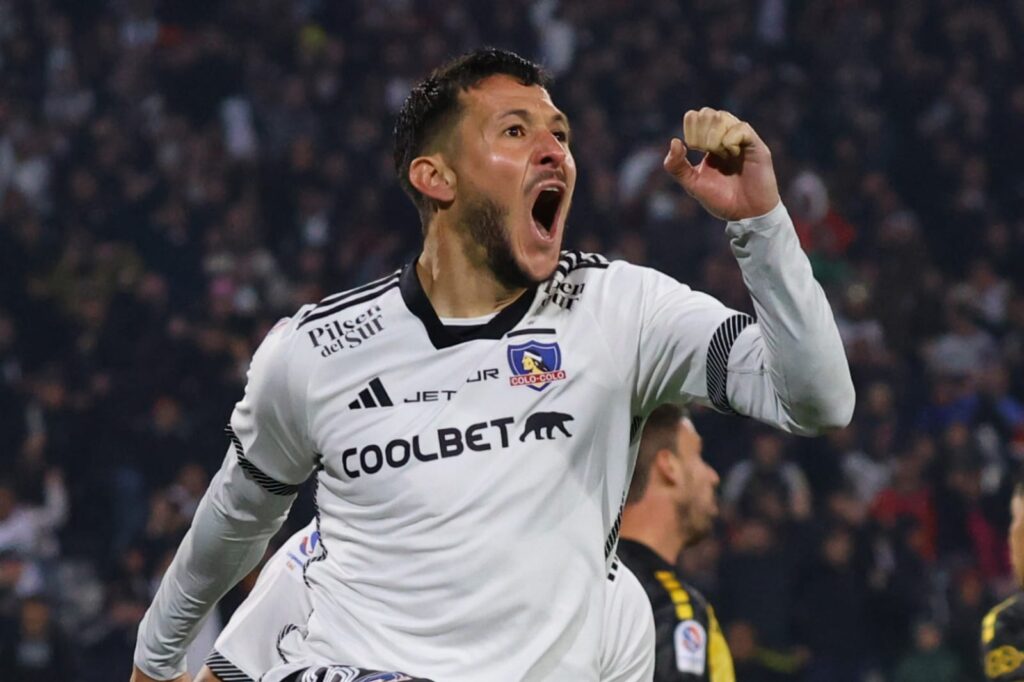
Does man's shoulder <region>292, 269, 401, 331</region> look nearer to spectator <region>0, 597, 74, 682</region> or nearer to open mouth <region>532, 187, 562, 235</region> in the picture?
open mouth <region>532, 187, 562, 235</region>

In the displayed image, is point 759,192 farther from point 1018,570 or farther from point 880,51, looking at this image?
point 880,51

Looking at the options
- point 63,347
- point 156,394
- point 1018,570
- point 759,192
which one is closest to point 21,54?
point 63,347

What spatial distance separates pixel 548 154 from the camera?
3.46 meters

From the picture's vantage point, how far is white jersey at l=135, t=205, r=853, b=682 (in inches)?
127

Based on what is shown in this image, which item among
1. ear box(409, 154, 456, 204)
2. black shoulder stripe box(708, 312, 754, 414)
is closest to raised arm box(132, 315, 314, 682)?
ear box(409, 154, 456, 204)

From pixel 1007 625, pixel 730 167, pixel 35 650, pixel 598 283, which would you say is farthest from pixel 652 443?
pixel 35 650

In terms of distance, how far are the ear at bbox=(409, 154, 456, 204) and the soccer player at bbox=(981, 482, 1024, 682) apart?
2.31m

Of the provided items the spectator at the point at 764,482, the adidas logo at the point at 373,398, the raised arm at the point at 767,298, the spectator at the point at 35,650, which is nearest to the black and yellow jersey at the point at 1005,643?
the raised arm at the point at 767,298

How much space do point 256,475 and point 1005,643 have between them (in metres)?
2.59

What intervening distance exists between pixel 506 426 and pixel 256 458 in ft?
2.07

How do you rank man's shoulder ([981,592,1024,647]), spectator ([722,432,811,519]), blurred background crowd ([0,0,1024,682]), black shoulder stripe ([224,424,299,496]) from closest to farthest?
black shoulder stripe ([224,424,299,496]) < man's shoulder ([981,592,1024,647]) < blurred background crowd ([0,0,1024,682]) < spectator ([722,432,811,519])

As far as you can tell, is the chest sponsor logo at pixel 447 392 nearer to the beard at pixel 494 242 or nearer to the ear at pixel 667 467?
the beard at pixel 494 242

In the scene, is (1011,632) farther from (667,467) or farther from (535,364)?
(535,364)

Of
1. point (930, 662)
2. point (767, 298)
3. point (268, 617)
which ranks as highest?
point (767, 298)
